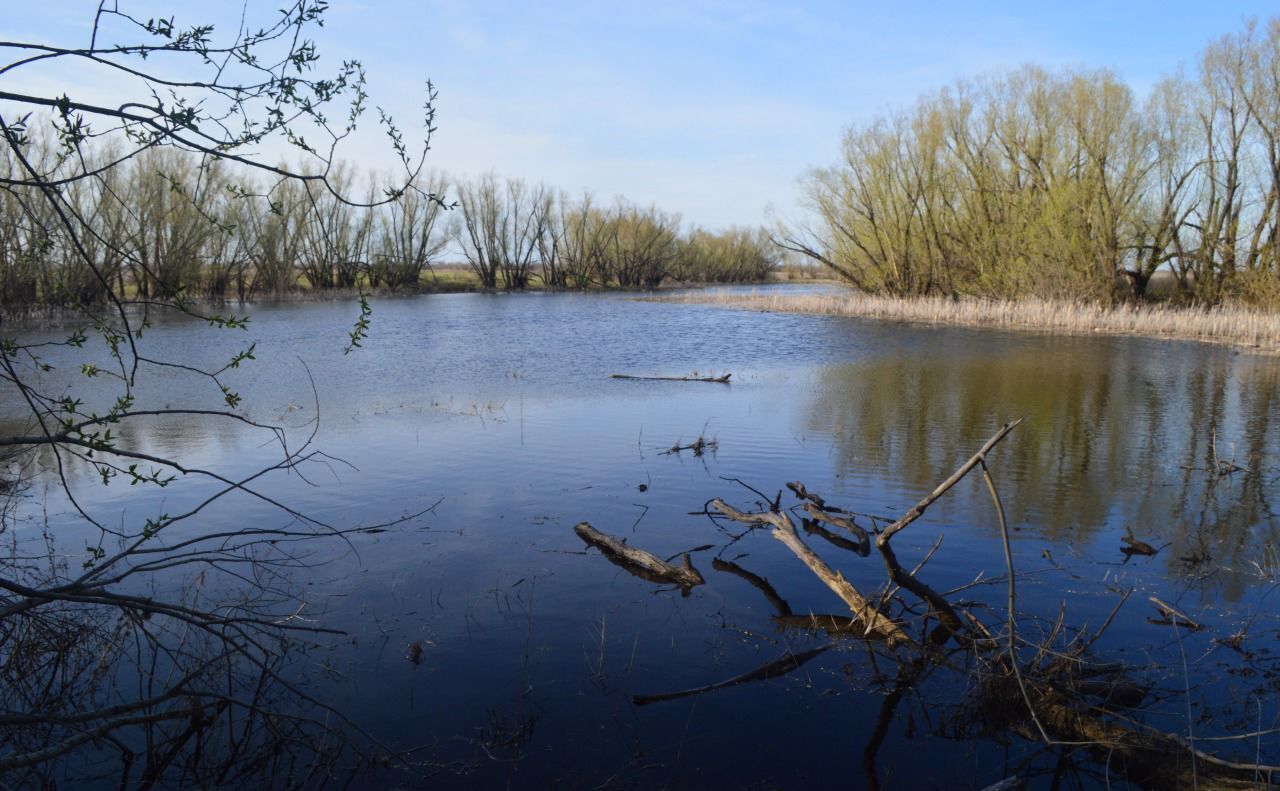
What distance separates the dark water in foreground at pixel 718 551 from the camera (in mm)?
4297

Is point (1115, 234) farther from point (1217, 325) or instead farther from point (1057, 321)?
point (1217, 325)

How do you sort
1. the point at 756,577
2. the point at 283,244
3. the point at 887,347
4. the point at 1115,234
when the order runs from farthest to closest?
the point at 283,244 < the point at 1115,234 < the point at 887,347 < the point at 756,577

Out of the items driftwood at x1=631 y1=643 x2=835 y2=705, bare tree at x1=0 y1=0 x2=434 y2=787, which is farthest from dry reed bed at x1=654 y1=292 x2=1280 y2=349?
bare tree at x1=0 y1=0 x2=434 y2=787

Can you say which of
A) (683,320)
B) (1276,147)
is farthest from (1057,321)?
(683,320)

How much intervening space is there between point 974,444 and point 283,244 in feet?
131

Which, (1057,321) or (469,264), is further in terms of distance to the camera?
(469,264)

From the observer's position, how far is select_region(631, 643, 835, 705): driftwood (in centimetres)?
466

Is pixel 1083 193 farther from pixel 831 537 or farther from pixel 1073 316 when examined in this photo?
pixel 831 537

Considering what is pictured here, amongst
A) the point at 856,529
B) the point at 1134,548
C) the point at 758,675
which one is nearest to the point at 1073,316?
the point at 1134,548

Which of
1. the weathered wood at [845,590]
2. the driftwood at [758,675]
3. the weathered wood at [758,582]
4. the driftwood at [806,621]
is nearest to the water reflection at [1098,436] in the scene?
the weathered wood at [845,590]

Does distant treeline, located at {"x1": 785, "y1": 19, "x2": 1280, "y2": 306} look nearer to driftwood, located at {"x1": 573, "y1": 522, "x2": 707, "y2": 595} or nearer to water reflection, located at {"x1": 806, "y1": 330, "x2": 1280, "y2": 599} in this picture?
water reflection, located at {"x1": 806, "y1": 330, "x2": 1280, "y2": 599}

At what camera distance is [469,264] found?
2462 inches

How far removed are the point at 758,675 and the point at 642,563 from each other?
1644 millimetres

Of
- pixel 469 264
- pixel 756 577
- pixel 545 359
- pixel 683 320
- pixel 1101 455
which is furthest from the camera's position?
pixel 469 264
